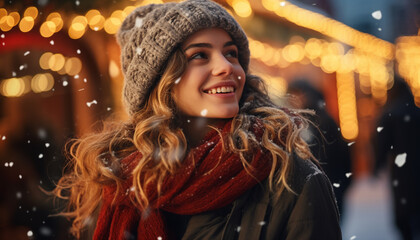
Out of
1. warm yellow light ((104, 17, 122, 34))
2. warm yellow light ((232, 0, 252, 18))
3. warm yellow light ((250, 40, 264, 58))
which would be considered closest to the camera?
warm yellow light ((104, 17, 122, 34))

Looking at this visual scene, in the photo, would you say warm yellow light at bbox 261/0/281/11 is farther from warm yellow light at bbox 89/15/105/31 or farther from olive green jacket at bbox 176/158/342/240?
olive green jacket at bbox 176/158/342/240

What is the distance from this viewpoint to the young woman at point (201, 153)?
5.84 feet

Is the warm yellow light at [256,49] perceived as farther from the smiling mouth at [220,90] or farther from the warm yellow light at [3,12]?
the smiling mouth at [220,90]

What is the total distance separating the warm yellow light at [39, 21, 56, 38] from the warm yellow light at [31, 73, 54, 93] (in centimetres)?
48

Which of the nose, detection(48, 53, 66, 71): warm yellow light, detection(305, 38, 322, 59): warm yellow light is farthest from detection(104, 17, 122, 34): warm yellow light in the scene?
detection(305, 38, 322, 59): warm yellow light

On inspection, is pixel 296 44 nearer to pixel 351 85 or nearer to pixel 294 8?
pixel 294 8

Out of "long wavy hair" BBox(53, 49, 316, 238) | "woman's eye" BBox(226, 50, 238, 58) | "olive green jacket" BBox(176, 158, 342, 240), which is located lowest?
"olive green jacket" BBox(176, 158, 342, 240)

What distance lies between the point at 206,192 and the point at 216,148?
0.21m

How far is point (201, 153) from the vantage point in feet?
6.36

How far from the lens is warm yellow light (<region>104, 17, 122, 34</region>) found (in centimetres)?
482

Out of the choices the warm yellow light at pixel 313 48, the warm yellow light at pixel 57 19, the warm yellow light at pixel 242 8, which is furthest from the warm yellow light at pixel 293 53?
the warm yellow light at pixel 57 19

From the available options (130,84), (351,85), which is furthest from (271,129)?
(351,85)

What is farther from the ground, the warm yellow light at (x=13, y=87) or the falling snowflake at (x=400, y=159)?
the warm yellow light at (x=13, y=87)

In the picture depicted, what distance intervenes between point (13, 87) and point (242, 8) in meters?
3.21
